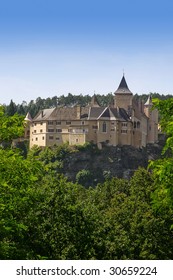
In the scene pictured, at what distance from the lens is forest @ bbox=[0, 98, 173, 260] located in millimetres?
20375

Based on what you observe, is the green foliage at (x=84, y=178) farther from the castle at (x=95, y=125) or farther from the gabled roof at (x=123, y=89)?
the gabled roof at (x=123, y=89)

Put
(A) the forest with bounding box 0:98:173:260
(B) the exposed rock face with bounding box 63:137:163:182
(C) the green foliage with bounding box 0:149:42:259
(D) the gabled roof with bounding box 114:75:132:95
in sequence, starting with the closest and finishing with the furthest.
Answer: (A) the forest with bounding box 0:98:173:260 → (C) the green foliage with bounding box 0:149:42:259 → (B) the exposed rock face with bounding box 63:137:163:182 → (D) the gabled roof with bounding box 114:75:132:95

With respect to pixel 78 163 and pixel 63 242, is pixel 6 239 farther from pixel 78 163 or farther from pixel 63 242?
pixel 78 163

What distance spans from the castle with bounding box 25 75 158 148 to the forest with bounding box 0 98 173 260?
88.3 m

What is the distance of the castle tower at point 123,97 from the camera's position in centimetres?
14700

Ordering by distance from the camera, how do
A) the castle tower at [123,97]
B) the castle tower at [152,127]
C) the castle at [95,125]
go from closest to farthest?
the castle at [95,125] → the castle tower at [123,97] → the castle tower at [152,127]

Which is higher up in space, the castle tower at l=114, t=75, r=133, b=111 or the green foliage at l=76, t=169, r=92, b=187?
the castle tower at l=114, t=75, r=133, b=111

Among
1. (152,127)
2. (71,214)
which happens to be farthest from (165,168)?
(152,127)

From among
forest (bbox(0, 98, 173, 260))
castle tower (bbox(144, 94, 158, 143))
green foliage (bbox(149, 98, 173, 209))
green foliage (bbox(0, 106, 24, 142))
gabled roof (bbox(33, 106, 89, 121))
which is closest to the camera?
green foliage (bbox(149, 98, 173, 209))

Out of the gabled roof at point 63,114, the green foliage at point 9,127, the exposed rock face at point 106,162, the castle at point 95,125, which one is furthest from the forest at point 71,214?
the gabled roof at point 63,114

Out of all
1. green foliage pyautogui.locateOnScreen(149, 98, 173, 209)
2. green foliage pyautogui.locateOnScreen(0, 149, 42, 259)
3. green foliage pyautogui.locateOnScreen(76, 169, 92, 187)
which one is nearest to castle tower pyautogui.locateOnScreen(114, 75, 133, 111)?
green foliage pyautogui.locateOnScreen(76, 169, 92, 187)

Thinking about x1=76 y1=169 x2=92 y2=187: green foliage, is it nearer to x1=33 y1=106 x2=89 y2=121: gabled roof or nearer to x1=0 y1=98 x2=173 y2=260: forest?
x1=33 y1=106 x2=89 y2=121: gabled roof

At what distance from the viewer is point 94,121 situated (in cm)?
13925

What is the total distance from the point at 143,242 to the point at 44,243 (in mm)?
9401
